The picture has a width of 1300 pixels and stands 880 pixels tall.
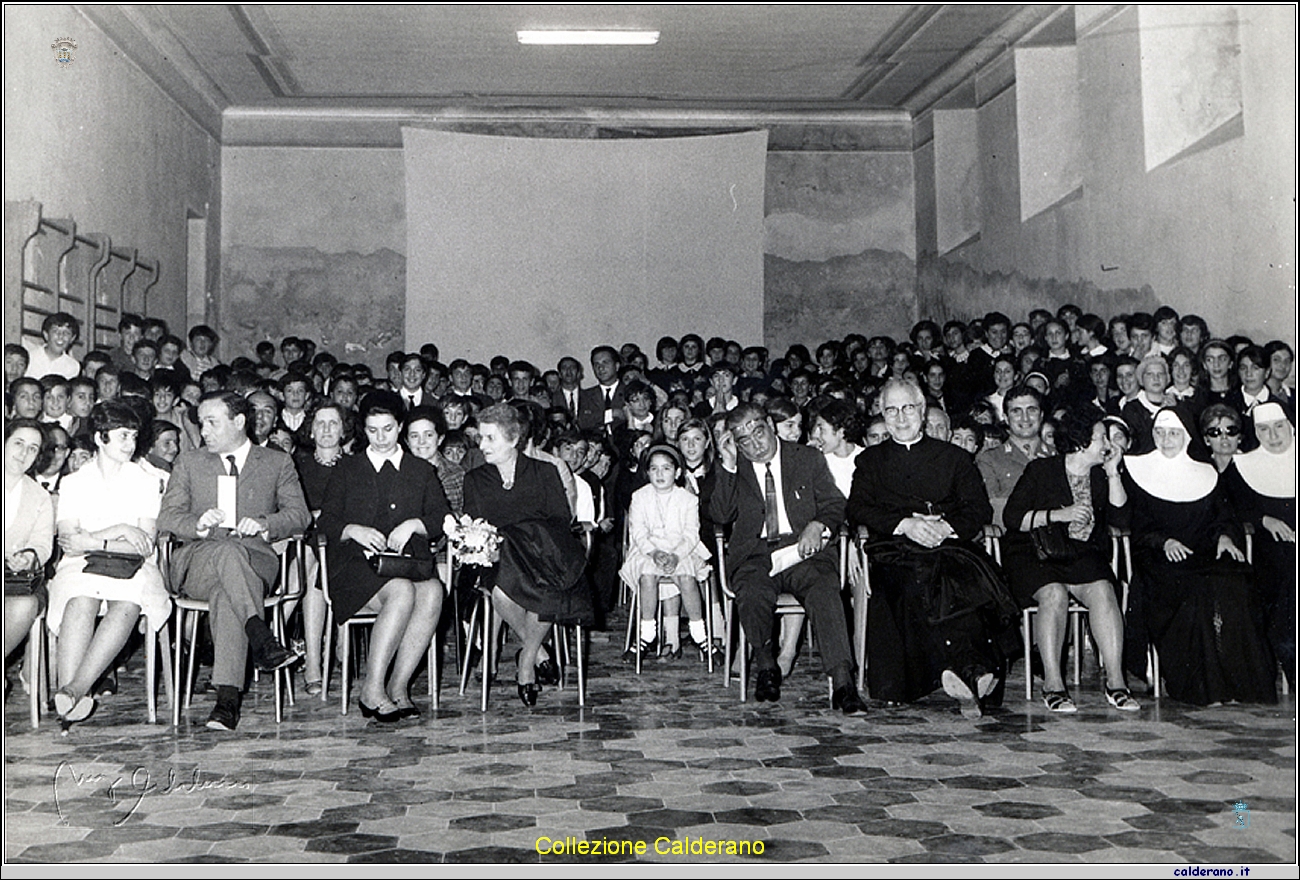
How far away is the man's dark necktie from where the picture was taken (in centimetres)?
554

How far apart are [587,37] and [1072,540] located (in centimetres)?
285

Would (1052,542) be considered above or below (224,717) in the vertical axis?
above

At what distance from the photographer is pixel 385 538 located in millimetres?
5246

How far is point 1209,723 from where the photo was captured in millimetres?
4715

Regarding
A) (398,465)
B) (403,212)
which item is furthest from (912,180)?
(398,465)

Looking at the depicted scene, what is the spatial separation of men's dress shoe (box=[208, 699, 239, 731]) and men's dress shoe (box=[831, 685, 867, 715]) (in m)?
2.29

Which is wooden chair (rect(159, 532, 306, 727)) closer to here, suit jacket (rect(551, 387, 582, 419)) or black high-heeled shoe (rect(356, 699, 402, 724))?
black high-heeled shoe (rect(356, 699, 402, 724))

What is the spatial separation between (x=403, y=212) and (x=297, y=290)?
1.32m

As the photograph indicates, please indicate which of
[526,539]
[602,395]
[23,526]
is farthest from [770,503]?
[602,395]

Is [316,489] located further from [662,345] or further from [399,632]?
[662,345]

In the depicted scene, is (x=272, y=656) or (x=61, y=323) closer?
(x=272, y=656)

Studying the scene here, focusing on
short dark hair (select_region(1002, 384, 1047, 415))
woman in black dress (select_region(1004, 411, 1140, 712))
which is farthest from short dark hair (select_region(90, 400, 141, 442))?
short dark hair (select_region(1002, 384, 1047, 415))

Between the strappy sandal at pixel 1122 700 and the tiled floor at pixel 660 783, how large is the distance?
7 cm
